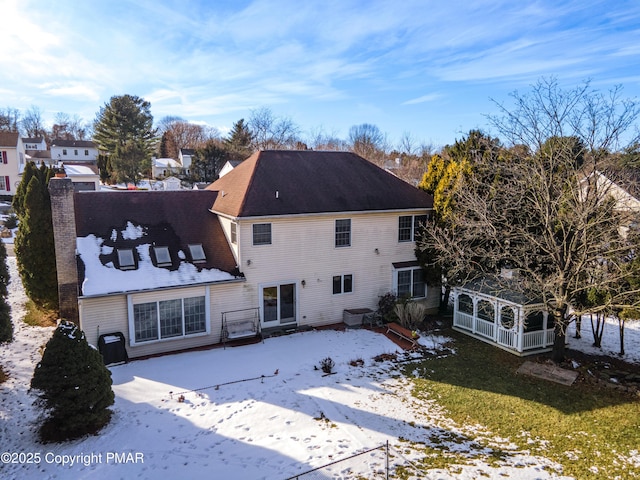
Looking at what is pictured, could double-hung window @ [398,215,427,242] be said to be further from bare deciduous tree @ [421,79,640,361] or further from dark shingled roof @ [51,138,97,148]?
dark shingled roof @ [51,138,97,148]

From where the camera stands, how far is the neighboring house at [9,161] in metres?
43.7

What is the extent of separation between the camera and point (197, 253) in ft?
52.4

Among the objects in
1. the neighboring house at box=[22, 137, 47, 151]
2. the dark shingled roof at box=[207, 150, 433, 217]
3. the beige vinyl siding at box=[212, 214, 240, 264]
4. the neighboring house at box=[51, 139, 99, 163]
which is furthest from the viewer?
the neighboring house at box=[22, 137, 47, 151]

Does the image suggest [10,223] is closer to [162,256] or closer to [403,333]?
[162,256]

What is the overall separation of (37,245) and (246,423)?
11.4m

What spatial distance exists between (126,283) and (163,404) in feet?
15.3

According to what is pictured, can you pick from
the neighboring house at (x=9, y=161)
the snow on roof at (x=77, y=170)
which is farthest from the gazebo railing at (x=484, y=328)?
the neighboring house at (x=9, y=161)

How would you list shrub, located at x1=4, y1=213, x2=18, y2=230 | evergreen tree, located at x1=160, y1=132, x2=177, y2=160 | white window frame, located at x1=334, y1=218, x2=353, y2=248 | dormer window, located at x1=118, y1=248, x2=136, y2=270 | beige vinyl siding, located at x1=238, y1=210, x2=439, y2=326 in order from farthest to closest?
1. evergreen tree, located at x1=160, y1=132, x2=177, y2=160
2. shrub, located at x1=4, y1=213, x2=18, y2=230
3. white window frame, located at x1=334, y1=218, x2=353, y2=248
4. beige vinyl siding, located at x1=238, y1=210, x2=439, y2=326
5. dormer window, located at x1=118, y1=248, x2=136, y2=270

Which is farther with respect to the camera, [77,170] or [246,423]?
[77,170]

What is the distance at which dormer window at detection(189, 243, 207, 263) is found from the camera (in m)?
15.8

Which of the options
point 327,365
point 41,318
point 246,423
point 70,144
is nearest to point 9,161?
point 70,144

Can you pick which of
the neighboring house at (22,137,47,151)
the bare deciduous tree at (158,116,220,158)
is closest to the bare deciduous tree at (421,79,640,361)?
the bare deciduous tree at (158,116,220,158)

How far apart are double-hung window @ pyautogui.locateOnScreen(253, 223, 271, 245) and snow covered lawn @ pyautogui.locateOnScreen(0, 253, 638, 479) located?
4075mm

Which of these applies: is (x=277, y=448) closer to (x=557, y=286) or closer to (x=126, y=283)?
(x=126, y=283)
